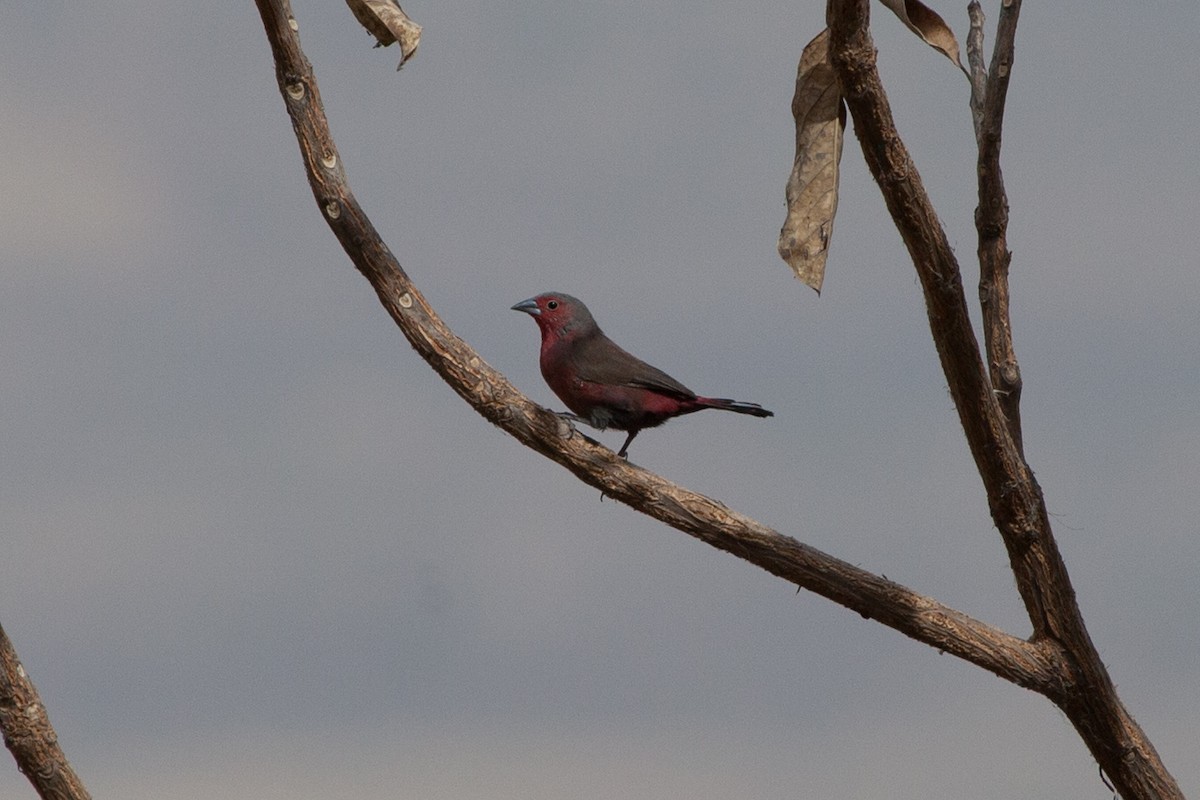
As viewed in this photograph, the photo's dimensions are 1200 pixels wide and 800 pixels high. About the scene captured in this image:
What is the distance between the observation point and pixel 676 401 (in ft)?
23.6

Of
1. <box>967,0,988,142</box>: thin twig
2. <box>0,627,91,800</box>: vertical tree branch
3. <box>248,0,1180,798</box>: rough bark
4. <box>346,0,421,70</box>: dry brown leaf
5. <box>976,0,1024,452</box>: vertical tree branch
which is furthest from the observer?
<box>967,0,988,142</box>: thin twig

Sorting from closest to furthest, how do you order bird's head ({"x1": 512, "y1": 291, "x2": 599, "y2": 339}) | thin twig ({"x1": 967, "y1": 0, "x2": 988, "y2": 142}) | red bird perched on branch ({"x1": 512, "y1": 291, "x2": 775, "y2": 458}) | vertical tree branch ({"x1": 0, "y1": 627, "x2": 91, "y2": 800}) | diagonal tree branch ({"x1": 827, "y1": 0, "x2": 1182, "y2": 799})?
diagonal tree branch ({"x1": 827, "y1": 0, "x2": 1182, "y2": 799}), vertical tree branch ({"x1": 0, "y1": 627, "x2": 91, "y2": 800}), thin twig ({"x1": 967, "y1": 0, "x2": 988, "y2": 142}), red bird perched on branch ({"x1": 512, "y1": 291, "x2": 775, "y2": 458}), bird's head ({"x1": 512, "y1": 291, "x2": 599, "y2": 339})

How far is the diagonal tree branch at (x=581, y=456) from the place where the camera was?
5574mm

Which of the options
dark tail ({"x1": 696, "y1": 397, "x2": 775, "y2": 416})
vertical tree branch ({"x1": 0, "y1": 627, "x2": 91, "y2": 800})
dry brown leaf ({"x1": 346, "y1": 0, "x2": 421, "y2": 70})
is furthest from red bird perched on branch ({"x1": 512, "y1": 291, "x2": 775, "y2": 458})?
vertical tree branch ({"x1": 0, "y1": 627, "x2": 91, "y2": 800})

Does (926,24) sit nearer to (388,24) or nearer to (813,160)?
(813,160)

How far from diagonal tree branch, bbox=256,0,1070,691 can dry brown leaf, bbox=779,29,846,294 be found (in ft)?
3.71

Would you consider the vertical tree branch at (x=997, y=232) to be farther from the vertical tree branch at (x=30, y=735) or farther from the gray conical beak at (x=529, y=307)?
the vertical tree branch at (x=30, y=735)

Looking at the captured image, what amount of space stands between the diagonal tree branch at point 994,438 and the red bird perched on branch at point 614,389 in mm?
1459

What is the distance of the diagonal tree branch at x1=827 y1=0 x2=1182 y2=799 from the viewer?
4871 millimetres

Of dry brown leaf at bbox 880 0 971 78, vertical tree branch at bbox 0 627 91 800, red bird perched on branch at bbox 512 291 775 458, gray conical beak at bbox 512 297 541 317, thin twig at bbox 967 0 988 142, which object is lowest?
vertical tree branch at bbox 0 627 91 800

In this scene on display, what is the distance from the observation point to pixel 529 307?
7863mm

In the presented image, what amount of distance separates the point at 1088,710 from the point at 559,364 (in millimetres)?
2903

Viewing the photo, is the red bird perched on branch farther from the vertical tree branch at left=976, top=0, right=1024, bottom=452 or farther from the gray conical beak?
the vertical tree branch at left=976, top=0, right=1024, bottom=452

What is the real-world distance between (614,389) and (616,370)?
0.12 meters
